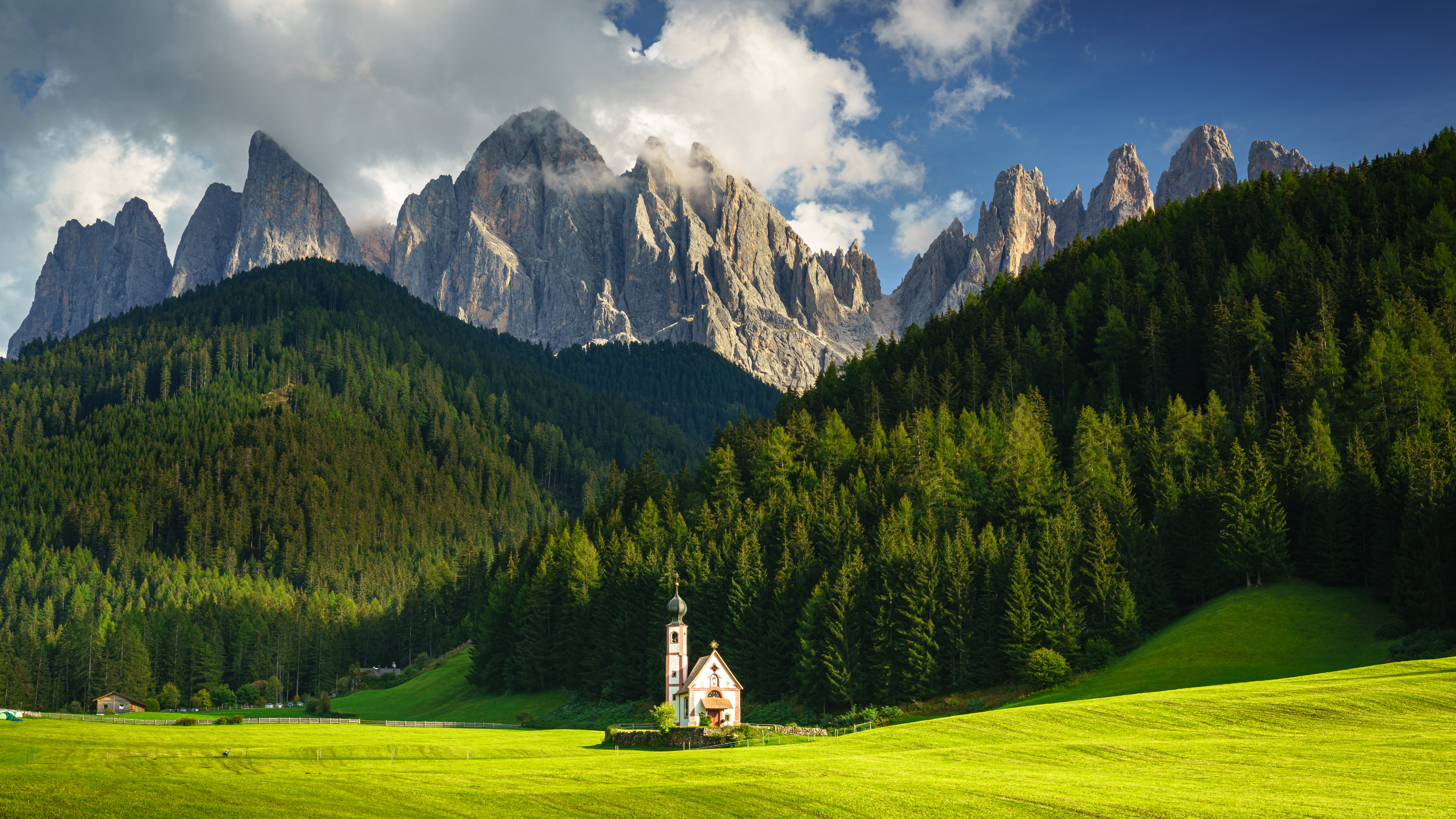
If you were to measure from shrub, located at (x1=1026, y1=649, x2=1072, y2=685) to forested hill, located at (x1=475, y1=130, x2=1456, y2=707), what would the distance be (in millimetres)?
416

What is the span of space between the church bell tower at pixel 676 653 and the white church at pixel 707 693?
71 mm

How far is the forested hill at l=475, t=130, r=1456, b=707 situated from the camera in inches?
2921

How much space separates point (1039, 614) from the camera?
240ft

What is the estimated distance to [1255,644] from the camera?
64.8 m

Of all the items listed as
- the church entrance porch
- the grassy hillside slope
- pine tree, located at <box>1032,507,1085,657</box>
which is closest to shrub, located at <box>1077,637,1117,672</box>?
pine tree, located at <box>1032,507,1085,657</box>

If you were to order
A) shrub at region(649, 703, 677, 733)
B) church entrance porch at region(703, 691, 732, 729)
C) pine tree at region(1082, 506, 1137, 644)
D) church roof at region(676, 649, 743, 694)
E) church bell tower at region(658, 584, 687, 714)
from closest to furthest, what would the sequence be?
shrub at region(649, 703, 677, 733) < pine tree at region(1082, 506, 1137, 644) < church entrance porch at region(703, 691, 732, 729) < church roof at region(676, 649, 743, 694) < church bell tower at region(658, 584, 687, 714)

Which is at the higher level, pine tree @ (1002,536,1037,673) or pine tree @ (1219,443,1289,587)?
pine tree @ (1219,443,1289,587)

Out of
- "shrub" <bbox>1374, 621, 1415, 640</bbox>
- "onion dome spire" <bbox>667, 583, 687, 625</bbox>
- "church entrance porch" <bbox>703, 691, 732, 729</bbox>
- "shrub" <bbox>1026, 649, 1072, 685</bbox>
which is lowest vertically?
"church entrance porch" <bbox>703, 691, 732, 729</bbox>

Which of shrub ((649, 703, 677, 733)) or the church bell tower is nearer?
shrub ((649, 703, 677, 733))

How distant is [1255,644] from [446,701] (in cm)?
8271

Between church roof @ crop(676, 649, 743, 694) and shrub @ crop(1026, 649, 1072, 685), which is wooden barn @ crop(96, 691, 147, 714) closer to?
church roof @ crop(676, 649, 743, 694)

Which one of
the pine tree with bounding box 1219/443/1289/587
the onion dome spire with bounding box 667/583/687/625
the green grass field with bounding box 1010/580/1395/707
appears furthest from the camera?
the onion dome spire with bounding box 667/583/687/625

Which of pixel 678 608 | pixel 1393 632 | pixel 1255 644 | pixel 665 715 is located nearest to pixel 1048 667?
pixel 1255 644

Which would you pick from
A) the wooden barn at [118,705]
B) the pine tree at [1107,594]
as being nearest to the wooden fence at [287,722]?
the wooden barn at [118,705]
